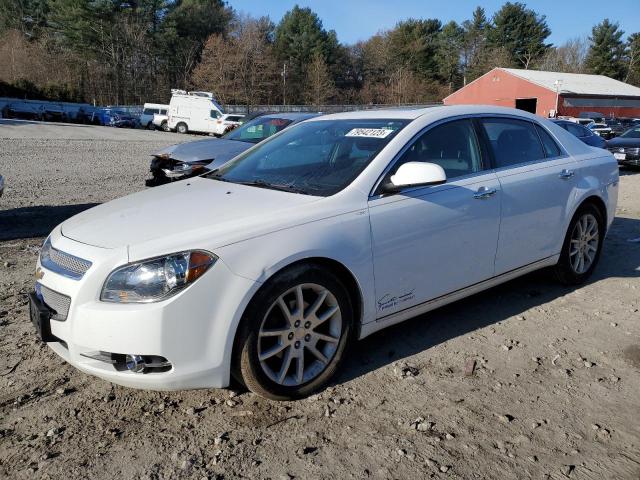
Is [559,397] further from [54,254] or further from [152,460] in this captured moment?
[54,254]

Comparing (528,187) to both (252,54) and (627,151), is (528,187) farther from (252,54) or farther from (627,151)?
(252,54)

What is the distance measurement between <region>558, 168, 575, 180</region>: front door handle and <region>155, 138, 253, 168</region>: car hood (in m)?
4.75

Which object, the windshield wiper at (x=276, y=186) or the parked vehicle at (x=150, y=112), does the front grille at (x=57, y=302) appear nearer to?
the windshield wiper at (x=276, y=186)

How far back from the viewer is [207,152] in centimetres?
859

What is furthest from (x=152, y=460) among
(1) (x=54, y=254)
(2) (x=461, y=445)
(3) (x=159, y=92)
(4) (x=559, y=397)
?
(3) (x=159, y=92)

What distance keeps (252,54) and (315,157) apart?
63882mm

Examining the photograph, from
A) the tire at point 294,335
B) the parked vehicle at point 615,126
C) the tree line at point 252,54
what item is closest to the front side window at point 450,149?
the tire at point 294,335

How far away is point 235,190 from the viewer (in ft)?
12.0

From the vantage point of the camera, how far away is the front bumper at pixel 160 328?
271 cm

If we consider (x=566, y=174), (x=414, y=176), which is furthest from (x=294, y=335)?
(x=566, y=174)

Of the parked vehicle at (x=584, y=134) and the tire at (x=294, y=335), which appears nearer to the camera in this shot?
the tire at (x=294, y=335)

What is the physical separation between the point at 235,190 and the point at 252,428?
4.93 feet

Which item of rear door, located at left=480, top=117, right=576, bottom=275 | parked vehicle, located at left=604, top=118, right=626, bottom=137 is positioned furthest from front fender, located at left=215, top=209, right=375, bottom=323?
parked vehicle, located at left=604, top=118, right=626, bottom=137

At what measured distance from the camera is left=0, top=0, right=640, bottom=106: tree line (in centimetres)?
6138
